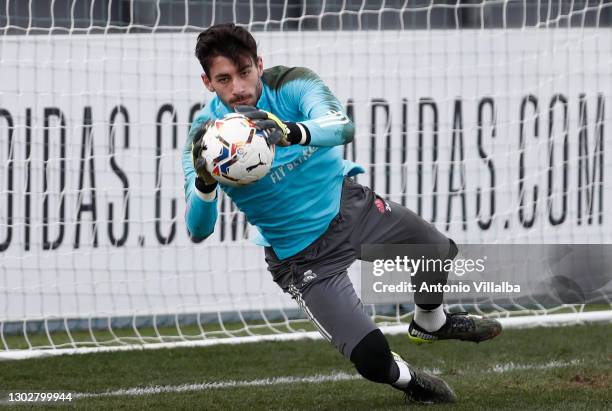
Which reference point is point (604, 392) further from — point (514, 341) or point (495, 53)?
point (495, 53)

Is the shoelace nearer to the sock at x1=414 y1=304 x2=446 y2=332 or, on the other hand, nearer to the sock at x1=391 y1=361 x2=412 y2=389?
the sock at x1=414 y1=304 x2=446 y2=332

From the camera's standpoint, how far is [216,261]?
28.3ft

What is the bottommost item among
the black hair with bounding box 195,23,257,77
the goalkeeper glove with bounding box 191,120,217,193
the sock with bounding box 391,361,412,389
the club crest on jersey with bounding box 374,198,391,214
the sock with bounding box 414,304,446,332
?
the sock with bounding box 391,361,412,389

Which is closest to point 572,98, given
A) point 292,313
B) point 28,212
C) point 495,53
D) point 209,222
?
point 495,53

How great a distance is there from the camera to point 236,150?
4.50 m

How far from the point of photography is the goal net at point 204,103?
320 inches

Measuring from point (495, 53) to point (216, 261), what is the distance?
2821mm

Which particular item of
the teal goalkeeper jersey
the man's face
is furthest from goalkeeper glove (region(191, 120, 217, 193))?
the man's face

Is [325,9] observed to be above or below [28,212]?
above

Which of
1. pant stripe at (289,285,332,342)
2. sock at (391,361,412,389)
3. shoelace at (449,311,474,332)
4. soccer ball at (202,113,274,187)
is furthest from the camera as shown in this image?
shoelace at (449,311,474,332)

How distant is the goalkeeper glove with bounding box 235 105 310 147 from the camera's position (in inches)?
177

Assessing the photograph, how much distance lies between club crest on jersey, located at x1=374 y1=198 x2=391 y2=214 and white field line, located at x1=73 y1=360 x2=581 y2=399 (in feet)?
4.52

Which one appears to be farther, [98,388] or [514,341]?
[514,341]

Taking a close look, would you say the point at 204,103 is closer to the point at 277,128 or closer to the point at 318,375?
the point at 318,375
